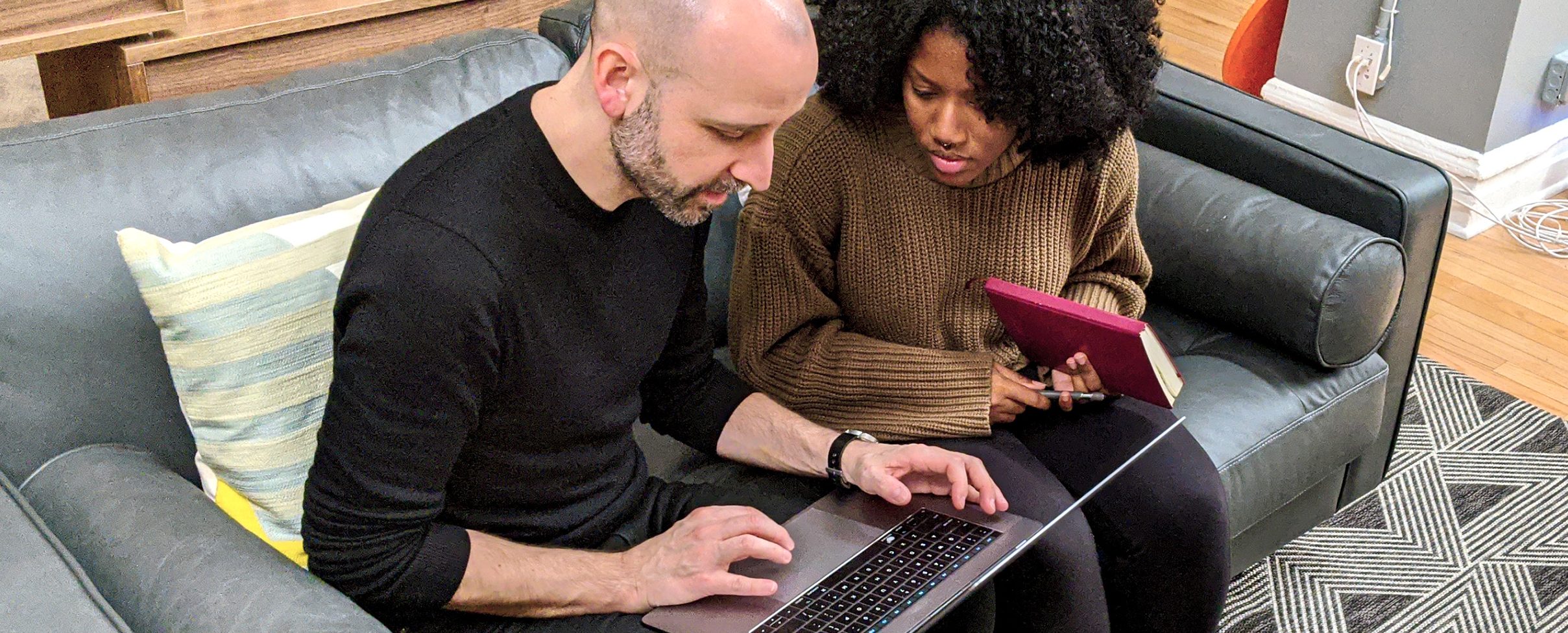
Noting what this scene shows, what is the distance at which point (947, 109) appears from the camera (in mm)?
1444

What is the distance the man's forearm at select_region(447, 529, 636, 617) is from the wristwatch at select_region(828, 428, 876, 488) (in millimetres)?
272

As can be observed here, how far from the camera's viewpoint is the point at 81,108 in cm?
185

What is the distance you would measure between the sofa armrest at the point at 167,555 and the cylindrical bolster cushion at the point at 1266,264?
48.9 inches

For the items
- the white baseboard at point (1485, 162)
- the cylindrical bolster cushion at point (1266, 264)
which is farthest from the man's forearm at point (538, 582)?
the white baseboard at point (1485, 162)

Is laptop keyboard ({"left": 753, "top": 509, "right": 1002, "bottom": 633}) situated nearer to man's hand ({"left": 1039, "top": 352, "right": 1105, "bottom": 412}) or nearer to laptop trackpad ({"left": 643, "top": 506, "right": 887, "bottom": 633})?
laptop trackpad ({"left": 643, "top": 506, "right": 887, "bottom": 633})

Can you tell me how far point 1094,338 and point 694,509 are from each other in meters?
0.46

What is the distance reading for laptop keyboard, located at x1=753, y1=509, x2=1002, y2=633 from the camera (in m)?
1.13

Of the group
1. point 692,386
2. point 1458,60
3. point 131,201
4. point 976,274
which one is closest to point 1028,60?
point 976,274

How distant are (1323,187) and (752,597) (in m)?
1.13

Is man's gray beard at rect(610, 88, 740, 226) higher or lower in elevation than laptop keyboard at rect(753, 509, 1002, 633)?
higher

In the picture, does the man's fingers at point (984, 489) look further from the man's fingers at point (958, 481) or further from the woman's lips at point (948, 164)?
the woman's lips at point (948, 164)

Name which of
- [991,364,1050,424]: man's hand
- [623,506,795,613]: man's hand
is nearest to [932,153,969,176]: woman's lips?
[991,364,1050,424]: man's hand

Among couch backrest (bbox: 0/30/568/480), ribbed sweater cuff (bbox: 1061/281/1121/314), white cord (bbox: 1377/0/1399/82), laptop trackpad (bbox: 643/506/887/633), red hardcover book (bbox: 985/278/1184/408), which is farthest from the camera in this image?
white cord (bbox: 1377/0/1399/82)

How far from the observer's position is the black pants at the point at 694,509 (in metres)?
1.22
